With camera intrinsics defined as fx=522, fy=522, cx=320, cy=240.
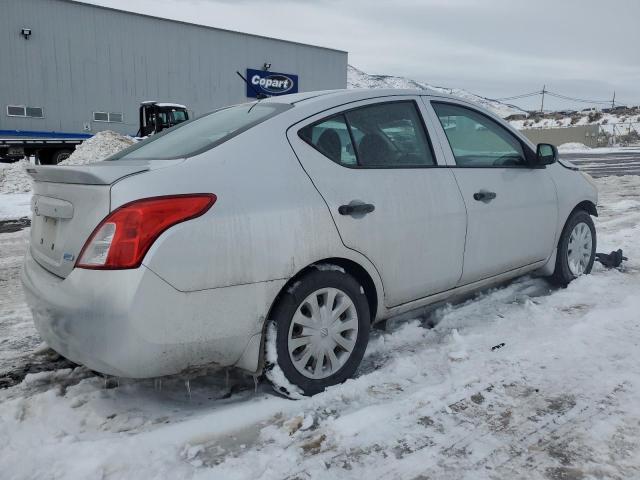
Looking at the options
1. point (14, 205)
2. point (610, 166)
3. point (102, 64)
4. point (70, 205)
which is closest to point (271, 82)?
point (102, 64)

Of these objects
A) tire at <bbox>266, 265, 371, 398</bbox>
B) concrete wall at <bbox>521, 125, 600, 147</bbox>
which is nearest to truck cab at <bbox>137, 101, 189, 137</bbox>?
tire at <bbox>266, 265, 371, 398</bbox>

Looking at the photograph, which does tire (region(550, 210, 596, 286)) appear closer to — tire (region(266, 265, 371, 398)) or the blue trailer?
tire (region(266, 265, 371, 398))

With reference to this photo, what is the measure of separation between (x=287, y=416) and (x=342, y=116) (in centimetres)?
161

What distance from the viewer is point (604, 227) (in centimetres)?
677

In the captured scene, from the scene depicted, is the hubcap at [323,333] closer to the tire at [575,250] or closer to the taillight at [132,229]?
the taillight at [132,229]

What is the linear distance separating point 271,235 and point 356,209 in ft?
1.78

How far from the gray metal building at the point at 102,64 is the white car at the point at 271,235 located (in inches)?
739

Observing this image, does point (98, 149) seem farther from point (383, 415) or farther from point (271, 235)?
point (383, 415)

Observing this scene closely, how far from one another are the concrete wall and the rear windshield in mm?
39208

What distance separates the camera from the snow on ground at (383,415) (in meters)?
2.06

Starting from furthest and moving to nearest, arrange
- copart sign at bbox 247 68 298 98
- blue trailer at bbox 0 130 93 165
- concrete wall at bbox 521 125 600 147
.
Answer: concrete wall at bbox 521 125 600 147 < copart sign at bbox 247 68 298 98 < blue trailer at bbox 0 130 93 165

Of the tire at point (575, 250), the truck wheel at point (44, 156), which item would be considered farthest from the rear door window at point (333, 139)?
the truck wheel at point (44, 156)

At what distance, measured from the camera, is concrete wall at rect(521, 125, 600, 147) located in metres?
38.1

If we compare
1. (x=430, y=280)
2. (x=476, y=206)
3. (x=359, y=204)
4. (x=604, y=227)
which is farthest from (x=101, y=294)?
(x=604, y=227)
